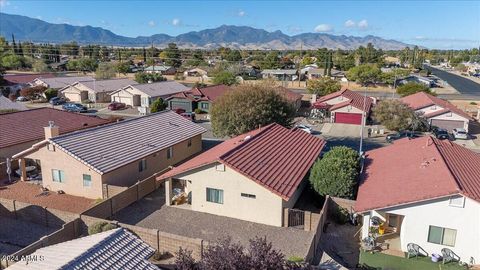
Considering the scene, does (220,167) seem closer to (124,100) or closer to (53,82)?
(124,100)

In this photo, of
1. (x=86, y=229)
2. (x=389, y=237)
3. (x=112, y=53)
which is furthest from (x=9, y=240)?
(x=112, y=53)

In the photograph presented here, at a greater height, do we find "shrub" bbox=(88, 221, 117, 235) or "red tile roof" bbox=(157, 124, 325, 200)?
"red tile roof" bbox=(157, 124, 325, 200)

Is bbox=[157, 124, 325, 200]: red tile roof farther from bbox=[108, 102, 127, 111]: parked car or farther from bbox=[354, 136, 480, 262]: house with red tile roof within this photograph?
bbox=[108, 102, 127, 111]: parked car

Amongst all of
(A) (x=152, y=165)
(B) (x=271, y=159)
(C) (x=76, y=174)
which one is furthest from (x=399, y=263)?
(C) (x=76, y=174)

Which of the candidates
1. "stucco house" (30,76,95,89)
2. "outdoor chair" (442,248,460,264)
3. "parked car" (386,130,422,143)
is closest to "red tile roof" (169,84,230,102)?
"stucco house" (30,76,95,89)

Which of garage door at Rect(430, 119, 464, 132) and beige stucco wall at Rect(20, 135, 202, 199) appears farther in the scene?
garage door at Rect(430, 119, 464, 132)

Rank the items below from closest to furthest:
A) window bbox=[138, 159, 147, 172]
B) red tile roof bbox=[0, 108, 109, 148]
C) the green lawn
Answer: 1. the green lawn
2. window bbox=[138, 159, 147, 172]
3. red tile roof bbox=[0, 108, 109, 148]

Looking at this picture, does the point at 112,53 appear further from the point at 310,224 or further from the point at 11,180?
the point at 310,224
